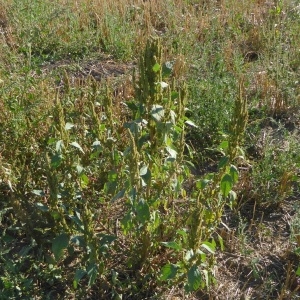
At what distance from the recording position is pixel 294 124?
4.35 metres

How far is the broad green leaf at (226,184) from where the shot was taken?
103 inches

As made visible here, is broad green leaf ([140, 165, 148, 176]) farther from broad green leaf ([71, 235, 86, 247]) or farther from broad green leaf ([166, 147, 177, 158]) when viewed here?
broad green leaf ([71, 235, 86, 247])

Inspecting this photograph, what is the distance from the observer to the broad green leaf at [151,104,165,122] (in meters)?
2.50

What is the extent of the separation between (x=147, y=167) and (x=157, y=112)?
289 millimetres

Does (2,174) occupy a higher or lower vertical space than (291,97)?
higher

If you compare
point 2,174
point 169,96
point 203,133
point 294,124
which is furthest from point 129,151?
point 294,124

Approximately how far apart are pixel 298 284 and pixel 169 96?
4.56 ft

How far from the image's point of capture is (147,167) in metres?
2.57

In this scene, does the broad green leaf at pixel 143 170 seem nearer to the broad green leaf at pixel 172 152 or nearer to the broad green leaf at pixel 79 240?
the broad green leaf at pixel 172 152

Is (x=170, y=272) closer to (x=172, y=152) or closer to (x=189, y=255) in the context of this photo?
(x=189, y=255)

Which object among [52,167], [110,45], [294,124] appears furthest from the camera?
[110,45]

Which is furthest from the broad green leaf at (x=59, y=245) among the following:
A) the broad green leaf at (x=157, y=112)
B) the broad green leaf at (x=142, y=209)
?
the broad green leaf at (x=157, y=112)

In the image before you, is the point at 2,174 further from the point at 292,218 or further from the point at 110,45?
the point at 110,45

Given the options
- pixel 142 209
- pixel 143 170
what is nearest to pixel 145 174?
pixel 143 170
